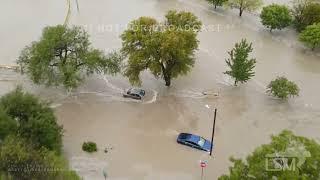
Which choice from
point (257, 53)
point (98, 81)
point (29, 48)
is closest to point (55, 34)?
point (29, 48)

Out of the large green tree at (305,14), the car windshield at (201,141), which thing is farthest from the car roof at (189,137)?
the large green tree at (305,14)

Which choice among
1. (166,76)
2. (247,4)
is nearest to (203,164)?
(166,76)

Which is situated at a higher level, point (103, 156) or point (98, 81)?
point (98, 81)

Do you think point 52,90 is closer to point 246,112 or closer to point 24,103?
point 24,103

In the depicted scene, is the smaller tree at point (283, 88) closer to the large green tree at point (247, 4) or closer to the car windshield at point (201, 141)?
the car windshield at point (201, 141)

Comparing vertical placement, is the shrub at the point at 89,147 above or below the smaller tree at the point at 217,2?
below

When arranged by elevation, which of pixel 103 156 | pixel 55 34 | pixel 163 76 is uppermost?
pixel 55 34

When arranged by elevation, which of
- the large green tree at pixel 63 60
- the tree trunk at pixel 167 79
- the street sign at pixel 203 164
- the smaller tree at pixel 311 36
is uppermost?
the smaller tree at pixel 311 36

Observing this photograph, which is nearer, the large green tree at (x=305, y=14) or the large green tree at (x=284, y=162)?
the large green tree at (x=284, y=162)
